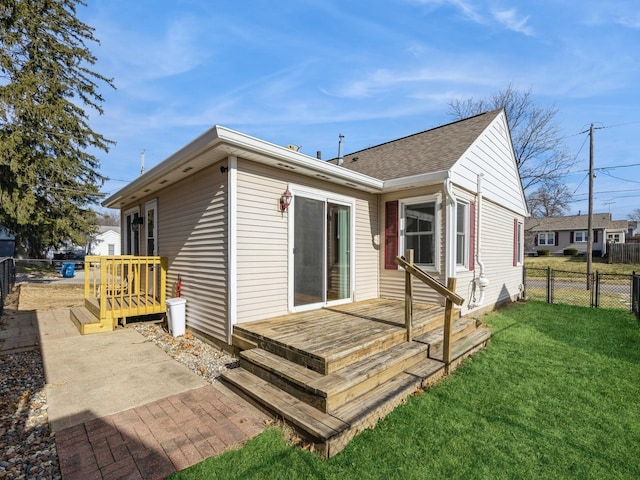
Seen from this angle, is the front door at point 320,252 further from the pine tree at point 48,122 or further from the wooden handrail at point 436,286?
the pine tree at point 48,122

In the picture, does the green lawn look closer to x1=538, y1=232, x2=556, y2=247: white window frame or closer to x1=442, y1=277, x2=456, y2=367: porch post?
x1=442, y1=277, x2=456, y2=367: porch post

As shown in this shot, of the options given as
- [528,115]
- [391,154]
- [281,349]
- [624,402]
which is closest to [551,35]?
[391,154]

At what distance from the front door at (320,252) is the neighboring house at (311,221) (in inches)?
0.8

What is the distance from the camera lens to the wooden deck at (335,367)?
2572 mm

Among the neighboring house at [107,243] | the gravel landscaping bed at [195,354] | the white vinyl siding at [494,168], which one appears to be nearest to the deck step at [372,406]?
the gravel landscaping bed at [195,354]

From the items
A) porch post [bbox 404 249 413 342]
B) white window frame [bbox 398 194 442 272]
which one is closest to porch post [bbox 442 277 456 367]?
porch post [bbox 404 249 413 342]

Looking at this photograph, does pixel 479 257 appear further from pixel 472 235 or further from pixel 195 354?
pixel 195 354

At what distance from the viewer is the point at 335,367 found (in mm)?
3020

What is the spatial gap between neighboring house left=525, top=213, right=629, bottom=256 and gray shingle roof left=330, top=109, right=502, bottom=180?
24.8 m

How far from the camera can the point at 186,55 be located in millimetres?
7188

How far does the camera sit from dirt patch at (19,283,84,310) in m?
8.05

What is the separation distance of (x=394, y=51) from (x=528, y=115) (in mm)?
12964

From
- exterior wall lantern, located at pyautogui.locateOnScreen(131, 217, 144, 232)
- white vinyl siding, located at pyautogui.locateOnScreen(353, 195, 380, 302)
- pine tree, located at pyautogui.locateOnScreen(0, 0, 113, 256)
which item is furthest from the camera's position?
pine tree, located at pyautogui.locateOnScreen(0, 0, 113, 256)

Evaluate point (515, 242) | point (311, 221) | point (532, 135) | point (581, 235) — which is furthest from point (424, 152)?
point (581, 235)
